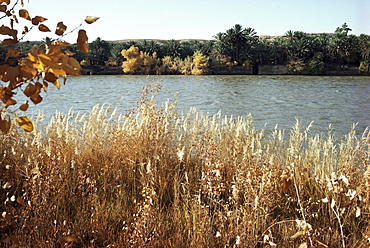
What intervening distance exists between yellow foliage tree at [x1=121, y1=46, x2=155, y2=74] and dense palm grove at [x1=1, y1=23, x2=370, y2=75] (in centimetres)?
42

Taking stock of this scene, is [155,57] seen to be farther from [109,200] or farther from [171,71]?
[109,200]

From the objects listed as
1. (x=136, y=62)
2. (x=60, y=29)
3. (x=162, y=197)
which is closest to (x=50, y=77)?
(x=60, y=29)

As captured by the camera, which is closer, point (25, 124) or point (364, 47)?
point (25, 124)

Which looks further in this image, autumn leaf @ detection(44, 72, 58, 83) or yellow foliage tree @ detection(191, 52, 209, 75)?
yellow foliage tree @ detection(191, 52, 209, 75)

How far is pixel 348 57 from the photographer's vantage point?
68000 mm

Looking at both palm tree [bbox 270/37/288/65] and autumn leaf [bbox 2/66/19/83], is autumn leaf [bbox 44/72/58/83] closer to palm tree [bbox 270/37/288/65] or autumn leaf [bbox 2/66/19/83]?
autumn leaf [bbox 2/66/19/83]

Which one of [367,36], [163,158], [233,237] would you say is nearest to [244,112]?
[163,158]

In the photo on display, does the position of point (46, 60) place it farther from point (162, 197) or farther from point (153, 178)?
point (162, 197)

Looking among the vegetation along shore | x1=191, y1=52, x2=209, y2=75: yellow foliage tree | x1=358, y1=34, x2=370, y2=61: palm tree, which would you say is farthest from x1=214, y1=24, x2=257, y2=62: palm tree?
the vegetation along shore

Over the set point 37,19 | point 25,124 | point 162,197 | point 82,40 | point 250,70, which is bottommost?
point 162,197

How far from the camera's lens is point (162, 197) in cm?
424

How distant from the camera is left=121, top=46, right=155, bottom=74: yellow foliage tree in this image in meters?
67.4

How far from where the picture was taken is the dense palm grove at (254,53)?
67438 mm

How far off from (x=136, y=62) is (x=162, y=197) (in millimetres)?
66061
